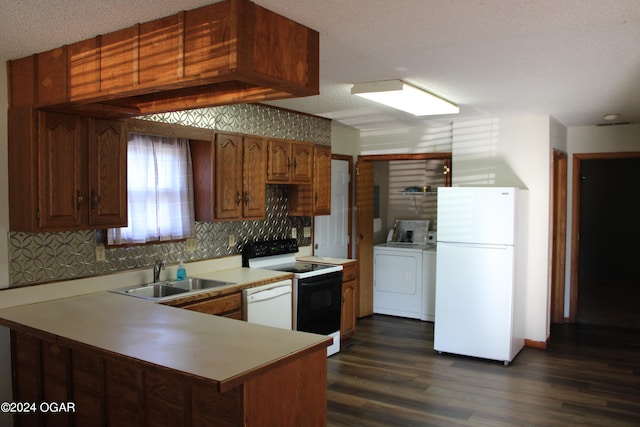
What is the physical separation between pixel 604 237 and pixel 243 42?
8.83m

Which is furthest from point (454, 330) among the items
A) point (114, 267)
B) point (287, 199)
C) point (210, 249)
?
point (114, 267)

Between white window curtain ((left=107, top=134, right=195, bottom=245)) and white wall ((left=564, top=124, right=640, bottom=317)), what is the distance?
15.0 feet

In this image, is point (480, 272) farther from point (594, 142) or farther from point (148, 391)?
point (148, 391)

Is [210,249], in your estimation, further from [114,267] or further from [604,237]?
[604,237]

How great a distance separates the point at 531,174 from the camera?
5434mm

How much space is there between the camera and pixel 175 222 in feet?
13.6

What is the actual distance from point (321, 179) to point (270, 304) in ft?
5.54

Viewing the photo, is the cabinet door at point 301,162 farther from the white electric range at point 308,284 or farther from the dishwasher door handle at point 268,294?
the dishwasher door handle at point 268,294

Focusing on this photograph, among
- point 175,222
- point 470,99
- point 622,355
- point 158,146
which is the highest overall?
point 470,99

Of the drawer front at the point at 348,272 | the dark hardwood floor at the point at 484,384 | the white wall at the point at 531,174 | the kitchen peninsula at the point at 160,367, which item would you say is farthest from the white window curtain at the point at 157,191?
the white wall at the point at 531,174

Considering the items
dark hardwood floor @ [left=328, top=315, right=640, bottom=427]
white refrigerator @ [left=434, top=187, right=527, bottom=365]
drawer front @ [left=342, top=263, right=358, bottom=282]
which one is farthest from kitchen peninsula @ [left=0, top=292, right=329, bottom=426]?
white refrigerator @ [left=434, top=187, right=527, bottom=365]

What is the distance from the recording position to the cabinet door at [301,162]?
5.10 meters

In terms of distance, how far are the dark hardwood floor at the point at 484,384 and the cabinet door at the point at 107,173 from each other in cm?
203

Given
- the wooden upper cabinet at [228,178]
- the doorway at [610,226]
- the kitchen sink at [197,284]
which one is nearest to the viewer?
the kitchen sink at [197,284]
